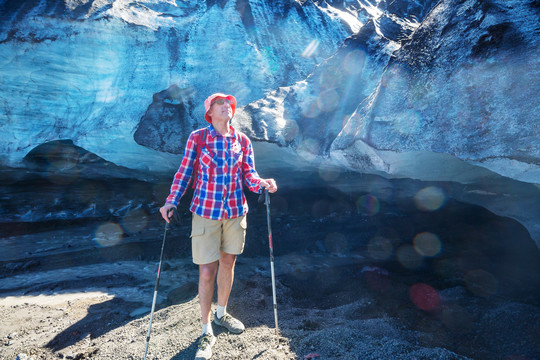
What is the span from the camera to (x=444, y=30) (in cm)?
411

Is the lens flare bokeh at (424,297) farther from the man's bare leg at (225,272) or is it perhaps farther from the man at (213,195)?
the man at (213,195)

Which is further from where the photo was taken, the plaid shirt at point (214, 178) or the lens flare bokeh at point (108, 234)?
the lens flare bokeh at point (108, 234)

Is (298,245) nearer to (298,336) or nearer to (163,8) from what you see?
(298,336)

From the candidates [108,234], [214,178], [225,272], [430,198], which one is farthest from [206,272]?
[430,198]

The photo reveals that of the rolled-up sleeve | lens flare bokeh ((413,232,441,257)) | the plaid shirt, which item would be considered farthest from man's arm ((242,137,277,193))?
lens flare bokeh ((413,232,441,257))

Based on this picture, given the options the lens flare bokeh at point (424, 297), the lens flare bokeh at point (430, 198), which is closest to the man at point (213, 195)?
the lens flare bokeh at point (424, 297)

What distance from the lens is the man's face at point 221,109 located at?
303 cm

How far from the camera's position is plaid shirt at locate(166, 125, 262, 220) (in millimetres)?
2967

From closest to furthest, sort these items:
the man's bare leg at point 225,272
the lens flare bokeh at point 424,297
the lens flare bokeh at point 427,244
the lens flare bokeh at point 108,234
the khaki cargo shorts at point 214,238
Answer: the khaki cargo shorts at point 214,238, the man's bare leg at point 225,272, the lens flare bokeh at point 424,297, the lens flare bokeh at point 427,244, the lens flare bokeh at point 108,234

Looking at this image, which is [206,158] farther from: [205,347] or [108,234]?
[108,234]

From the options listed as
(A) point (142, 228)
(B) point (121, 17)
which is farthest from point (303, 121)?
(B) point (121, 17)

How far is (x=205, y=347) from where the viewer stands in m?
2.99

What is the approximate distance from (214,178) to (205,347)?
5.62 ft

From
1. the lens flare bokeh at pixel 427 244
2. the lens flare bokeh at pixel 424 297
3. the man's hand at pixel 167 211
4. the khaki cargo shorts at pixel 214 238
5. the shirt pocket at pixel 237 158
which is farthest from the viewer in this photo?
the lens flare bokeh at pixel 427 244
